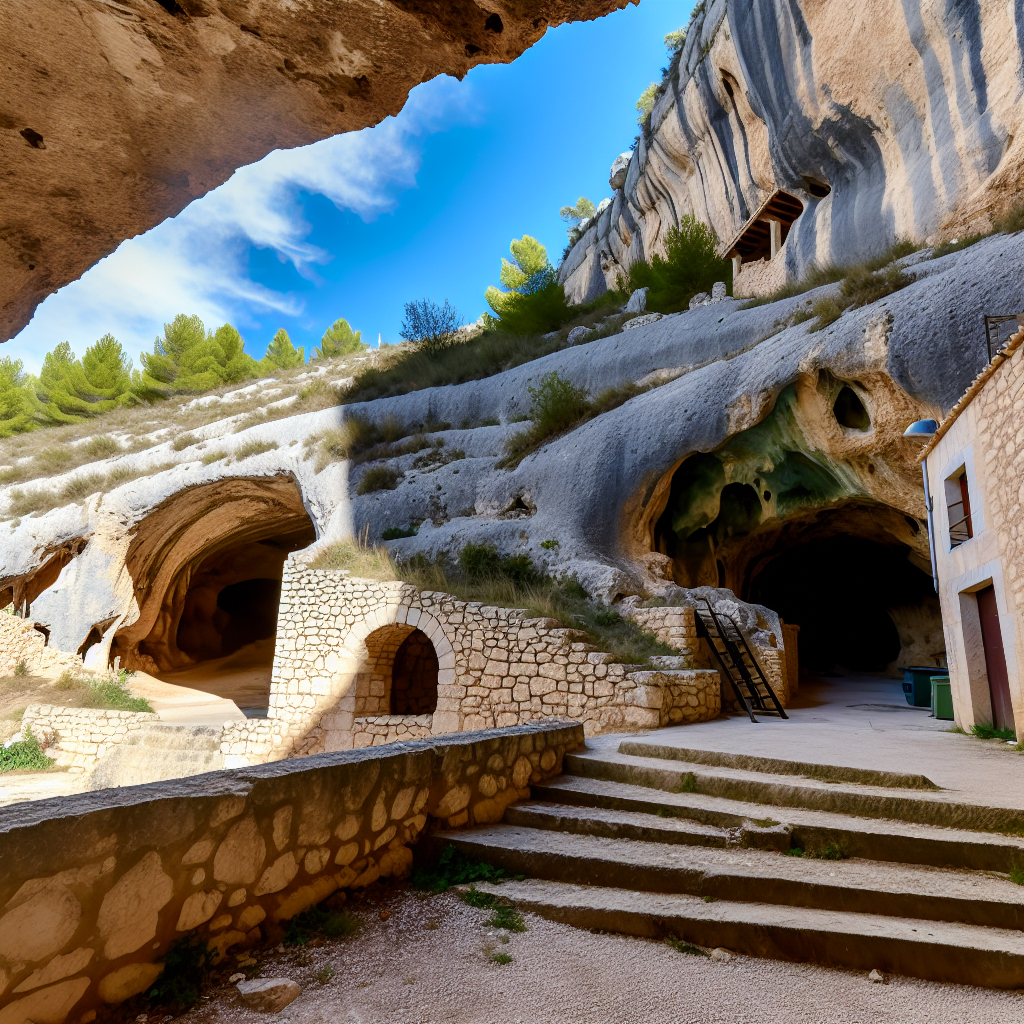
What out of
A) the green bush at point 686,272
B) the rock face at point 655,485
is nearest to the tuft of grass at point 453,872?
the rock face at point 655,485

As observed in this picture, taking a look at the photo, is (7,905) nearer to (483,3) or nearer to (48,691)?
(483,3)

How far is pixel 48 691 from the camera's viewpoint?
15.1 m

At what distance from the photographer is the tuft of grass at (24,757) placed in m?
12.5

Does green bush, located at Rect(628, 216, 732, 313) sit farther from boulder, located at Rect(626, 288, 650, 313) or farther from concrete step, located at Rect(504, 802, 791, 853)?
concrete step, located at Rect(504, 802, 791, 853)

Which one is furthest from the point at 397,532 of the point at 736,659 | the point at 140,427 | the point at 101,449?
the point at 140,427

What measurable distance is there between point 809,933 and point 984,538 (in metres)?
5.96

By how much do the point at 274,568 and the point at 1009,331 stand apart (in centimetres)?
2355

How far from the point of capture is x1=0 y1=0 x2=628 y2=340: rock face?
6.42 ft

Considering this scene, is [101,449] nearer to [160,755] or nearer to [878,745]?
[160,755]

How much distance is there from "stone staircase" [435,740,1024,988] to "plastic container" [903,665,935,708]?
10054 mm

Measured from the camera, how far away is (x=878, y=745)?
6.09 m

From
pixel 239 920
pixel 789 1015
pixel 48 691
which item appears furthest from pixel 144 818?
pixel 48 691

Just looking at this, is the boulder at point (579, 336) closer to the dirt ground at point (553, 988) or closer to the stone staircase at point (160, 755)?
the stone staircase at point (160, 755)

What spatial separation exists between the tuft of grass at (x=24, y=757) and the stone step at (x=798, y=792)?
1239cm
